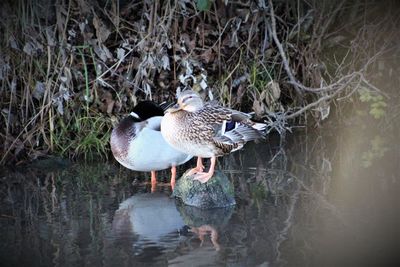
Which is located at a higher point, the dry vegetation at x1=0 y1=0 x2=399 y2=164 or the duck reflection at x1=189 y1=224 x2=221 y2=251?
the dry vegetation at x1=0 y1=0 x2=399 y2=164

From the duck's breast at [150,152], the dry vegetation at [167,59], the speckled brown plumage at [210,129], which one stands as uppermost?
the dry vegetation at [167,59]

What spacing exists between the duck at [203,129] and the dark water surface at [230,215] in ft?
1.25

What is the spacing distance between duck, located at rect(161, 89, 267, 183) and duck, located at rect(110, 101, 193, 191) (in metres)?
0.34

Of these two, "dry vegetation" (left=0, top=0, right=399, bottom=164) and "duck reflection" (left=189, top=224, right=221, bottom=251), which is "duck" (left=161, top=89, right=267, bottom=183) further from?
"dry vegetation" (left=0, top=0, right=399, bottom=164)

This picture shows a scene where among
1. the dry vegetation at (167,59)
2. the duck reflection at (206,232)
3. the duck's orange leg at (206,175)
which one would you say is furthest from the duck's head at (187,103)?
the dry vegetation at (167,59)

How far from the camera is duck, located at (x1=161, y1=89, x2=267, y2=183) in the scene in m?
4.86

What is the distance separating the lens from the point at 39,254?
4.02 metres

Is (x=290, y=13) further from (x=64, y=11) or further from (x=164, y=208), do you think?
(x=164, y=208)

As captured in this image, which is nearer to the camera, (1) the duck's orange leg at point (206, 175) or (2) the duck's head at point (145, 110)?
(1) the duck's orange leg at point (206, 175)

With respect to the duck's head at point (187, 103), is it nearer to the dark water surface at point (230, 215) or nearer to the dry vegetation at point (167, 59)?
the dark water surface at point (230, 215)

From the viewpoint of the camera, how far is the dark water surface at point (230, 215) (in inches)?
157

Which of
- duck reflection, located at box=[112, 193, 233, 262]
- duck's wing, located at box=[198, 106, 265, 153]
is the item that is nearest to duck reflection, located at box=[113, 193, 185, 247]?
duck reflection, located at box=[112, 193, 233, 262]

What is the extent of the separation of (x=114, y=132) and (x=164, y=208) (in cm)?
86

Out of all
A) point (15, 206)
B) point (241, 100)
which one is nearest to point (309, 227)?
point (15, 206)
